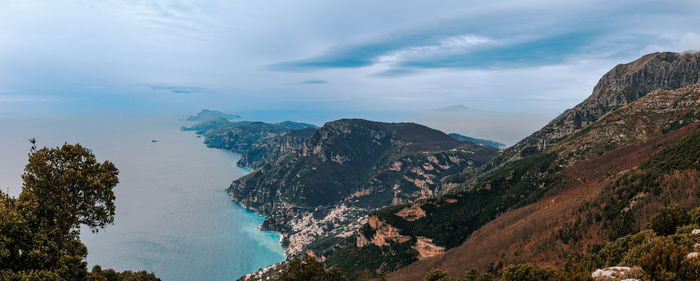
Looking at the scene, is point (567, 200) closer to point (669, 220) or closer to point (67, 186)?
point (669, 220)

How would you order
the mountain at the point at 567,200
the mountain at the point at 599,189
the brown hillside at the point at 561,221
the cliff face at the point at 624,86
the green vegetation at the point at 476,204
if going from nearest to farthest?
the brown hillside at the point at 561,221 → the mountain at the point at 599,189 → the mountain at the point at 567,200 → the green vegetation at the point at 476,204 → the cliff face at the point at 624,86

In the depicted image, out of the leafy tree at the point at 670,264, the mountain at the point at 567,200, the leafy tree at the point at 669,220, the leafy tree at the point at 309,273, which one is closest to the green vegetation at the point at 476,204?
the mountain at the point at 567,200

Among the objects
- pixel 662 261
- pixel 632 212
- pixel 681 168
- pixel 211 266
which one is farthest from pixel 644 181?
pixel 211 266

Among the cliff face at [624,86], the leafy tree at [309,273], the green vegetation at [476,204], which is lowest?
the green vegetation at [476,204]

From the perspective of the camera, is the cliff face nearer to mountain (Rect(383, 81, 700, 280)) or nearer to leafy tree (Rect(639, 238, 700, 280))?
mountain (Rect(383, 81, 700, 280))

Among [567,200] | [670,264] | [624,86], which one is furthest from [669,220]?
[624,86]

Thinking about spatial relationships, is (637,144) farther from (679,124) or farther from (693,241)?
(693,241)

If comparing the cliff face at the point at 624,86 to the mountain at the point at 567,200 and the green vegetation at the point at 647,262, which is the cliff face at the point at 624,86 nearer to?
the mountain at the point at 567,200

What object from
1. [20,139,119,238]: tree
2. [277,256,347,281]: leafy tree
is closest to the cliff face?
[277,256,347,281]: leafy tree
